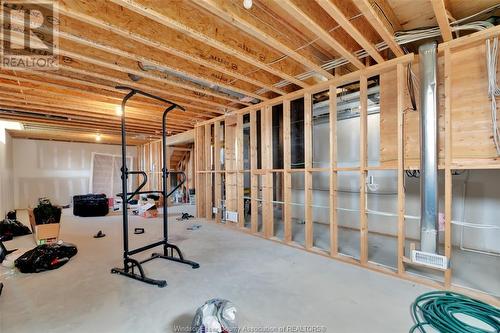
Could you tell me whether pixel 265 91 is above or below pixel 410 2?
below

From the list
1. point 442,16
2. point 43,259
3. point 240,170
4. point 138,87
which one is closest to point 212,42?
point 138,87

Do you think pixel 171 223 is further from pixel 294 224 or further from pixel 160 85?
pixel 160 85

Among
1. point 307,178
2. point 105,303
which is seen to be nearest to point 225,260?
point 105,303

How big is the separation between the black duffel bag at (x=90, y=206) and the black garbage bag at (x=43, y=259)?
144 inches

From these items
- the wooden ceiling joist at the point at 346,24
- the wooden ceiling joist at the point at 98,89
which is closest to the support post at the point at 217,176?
the wooden ceiling joist at the point at 98,89

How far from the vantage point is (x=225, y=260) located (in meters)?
3.14

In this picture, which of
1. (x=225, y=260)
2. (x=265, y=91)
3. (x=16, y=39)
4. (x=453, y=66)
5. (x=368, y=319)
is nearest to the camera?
(x=368, y=319)

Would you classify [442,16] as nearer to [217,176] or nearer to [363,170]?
[363,170]

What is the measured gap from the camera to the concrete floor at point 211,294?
6.11 ft

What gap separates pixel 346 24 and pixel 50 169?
1012cm

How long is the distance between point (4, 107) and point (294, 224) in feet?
21.3

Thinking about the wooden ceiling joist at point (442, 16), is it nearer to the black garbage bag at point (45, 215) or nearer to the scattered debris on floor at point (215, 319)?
the scattered debris on floor at point (215, 319)

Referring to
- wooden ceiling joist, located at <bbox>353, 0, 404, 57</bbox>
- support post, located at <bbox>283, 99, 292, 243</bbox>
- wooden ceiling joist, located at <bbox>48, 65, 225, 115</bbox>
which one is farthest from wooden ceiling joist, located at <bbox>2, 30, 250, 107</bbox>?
wooden ceiling joist, located at <bbox>353, 0, 404, 57</bbox>

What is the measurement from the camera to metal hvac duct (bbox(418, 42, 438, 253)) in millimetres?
2408
